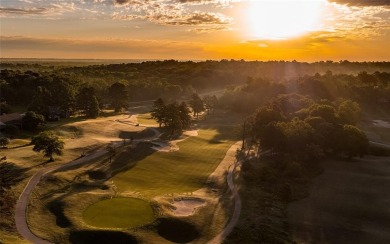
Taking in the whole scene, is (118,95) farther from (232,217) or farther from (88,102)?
(232,217)

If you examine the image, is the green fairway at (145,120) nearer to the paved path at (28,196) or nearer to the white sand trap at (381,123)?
the paved path at (28,196)

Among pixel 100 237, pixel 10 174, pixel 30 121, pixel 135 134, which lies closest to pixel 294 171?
pixel 100 237

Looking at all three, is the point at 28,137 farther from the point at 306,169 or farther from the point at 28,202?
the point at 306,169

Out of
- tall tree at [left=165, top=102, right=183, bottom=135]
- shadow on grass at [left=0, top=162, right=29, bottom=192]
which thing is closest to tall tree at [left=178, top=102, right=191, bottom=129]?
tall tree at [left=165, top=102, right=183, bottom=135]

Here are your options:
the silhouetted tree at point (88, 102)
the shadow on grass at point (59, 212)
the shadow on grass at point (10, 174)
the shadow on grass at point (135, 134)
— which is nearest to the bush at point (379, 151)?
the shadow on grass at point (135, 134)

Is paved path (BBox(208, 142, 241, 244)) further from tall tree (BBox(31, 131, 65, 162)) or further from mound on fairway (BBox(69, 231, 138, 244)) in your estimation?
tall tree (BBox(31, 131, 65, 162))
